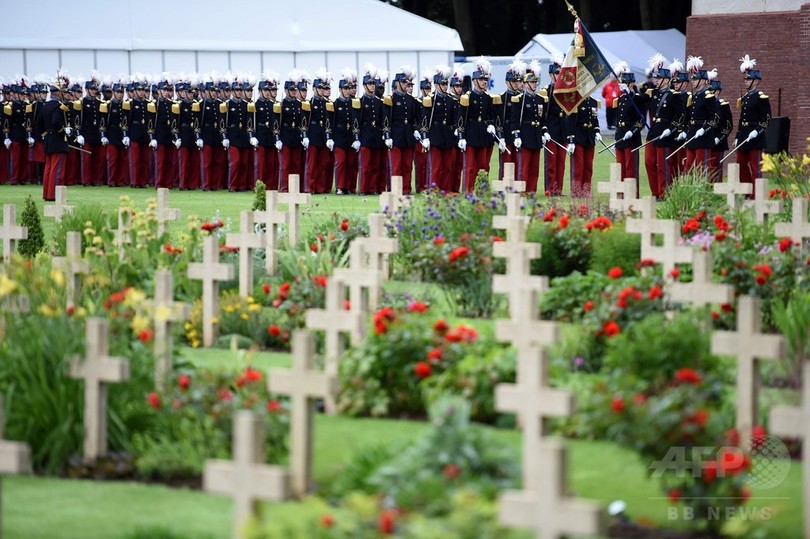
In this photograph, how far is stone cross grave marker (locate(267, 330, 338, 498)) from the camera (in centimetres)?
Answer: 540

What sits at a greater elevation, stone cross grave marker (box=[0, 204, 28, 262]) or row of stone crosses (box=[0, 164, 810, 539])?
stone cross grave marker (box=[0, 204, 28, 262])

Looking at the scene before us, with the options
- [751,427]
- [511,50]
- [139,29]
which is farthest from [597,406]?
[511,50]

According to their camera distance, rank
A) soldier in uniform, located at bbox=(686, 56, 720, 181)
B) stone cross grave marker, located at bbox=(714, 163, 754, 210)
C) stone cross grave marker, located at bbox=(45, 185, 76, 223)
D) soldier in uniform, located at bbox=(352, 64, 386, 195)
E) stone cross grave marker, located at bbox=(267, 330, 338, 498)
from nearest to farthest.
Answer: stone cross grave marker, located at bbox=(267, 330, 338, 498), stone cross grave marker, located at bbox=(45, 185, 76, 223), stone cross grave marker, located at bbox=(714, 163, 754, 210), soldier in uniform, located at bbox=(686, 56, 720, 181), soldier in uniform, located at bbox=(352, 64, 386, 195)

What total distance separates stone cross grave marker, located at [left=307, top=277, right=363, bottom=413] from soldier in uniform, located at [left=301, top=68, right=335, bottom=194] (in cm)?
1272

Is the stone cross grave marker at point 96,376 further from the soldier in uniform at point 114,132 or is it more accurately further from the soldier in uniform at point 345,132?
the soldier in uniform at point 114,132

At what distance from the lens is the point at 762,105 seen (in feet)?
58.2

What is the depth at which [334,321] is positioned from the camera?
707cm

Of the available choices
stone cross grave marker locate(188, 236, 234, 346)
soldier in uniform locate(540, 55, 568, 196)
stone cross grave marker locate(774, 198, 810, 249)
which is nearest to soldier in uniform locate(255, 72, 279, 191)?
soldier in uniform locate(540, 55, 568, 196)

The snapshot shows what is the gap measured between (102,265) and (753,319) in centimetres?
546

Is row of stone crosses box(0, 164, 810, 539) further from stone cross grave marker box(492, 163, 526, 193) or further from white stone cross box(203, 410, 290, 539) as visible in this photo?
stone cross grave marker box(492, 163, 526, 193)

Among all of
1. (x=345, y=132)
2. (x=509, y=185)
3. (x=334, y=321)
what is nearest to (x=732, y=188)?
(x=509, y=185)

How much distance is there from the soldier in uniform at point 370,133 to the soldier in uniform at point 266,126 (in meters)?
1.45

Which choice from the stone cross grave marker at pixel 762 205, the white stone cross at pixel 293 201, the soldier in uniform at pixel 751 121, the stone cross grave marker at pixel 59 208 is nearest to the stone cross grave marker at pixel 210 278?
the white stone cross at pixel 293 201

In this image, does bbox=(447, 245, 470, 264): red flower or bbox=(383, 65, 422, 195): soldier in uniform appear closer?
bbox=(447, 245, 470, 264): red flower
